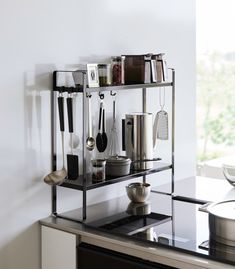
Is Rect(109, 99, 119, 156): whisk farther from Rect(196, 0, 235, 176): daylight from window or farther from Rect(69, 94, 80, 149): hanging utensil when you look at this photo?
Rect(196, 0, 235, 176): daylight from window

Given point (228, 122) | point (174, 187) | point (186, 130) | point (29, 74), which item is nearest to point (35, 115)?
point (29, 74)

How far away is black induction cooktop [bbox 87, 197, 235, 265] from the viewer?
1.72 m

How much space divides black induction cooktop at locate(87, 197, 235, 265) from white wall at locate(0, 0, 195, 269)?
26 centimetres

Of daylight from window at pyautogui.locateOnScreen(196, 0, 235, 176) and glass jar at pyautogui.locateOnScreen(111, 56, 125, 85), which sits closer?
glass jar at pyautogui.locateOnScreen(111, 56, 125, 85)

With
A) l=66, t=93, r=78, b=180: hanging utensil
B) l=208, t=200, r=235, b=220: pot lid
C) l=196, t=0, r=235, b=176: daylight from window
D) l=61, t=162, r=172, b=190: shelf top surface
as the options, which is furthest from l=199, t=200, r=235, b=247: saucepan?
l=196, t=0, r=235, b=176: daylight from window

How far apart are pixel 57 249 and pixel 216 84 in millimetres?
3220

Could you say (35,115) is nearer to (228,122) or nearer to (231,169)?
(231,169)

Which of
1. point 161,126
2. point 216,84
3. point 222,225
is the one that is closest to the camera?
point 222,225

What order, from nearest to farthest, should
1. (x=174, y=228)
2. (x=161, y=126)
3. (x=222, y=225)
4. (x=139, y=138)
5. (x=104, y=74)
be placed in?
(x=222, y=225) < (x=174, y=228) < (x=104, y=74) < (x=139, y=138) < (x=161, y=126)

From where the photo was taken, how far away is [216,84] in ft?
16.1

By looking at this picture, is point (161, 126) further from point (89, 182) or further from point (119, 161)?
point (89, 182)

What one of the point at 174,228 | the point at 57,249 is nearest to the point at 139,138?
the point at 174,228

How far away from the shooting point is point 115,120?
2361 mm

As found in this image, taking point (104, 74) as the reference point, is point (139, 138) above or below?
below
